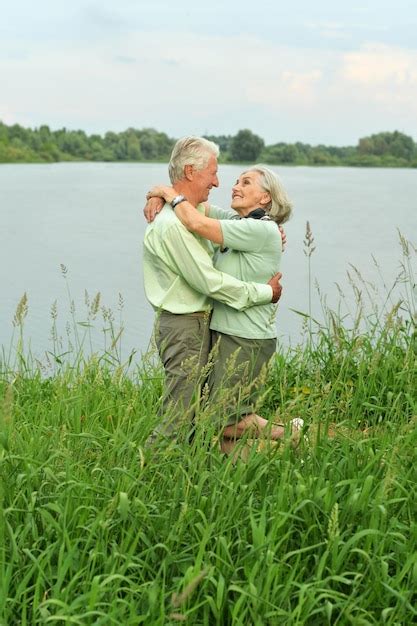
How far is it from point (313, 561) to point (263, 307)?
1957 millimetres

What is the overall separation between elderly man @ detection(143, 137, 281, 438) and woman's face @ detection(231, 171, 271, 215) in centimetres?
14

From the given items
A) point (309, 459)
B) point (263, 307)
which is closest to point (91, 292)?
point (263, 307)

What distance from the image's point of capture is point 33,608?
3588mm

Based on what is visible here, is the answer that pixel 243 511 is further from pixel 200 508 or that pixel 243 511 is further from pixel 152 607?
pixel 152 607

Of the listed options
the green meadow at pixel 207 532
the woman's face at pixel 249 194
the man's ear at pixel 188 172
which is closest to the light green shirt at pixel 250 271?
the woman's face at pixel 249 194

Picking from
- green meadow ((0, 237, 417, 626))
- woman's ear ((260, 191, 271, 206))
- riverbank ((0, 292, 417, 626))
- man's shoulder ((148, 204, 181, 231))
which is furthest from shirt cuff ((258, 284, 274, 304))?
riverbank ((0, 292, 417, 626))

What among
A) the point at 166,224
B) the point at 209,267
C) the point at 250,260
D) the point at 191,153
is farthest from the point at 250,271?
the point at 191,153

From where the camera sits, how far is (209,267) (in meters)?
5.40

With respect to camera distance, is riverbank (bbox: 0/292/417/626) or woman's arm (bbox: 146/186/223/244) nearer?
riverbank (bbox: 0/292/417/626)

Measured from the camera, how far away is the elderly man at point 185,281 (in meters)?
5.38

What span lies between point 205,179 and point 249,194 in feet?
0.87

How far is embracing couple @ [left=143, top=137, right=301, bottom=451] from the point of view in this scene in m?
5.38

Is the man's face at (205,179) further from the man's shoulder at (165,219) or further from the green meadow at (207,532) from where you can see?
the green meadow at (207,532)

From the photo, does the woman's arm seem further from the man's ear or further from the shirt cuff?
the shirt cuff
